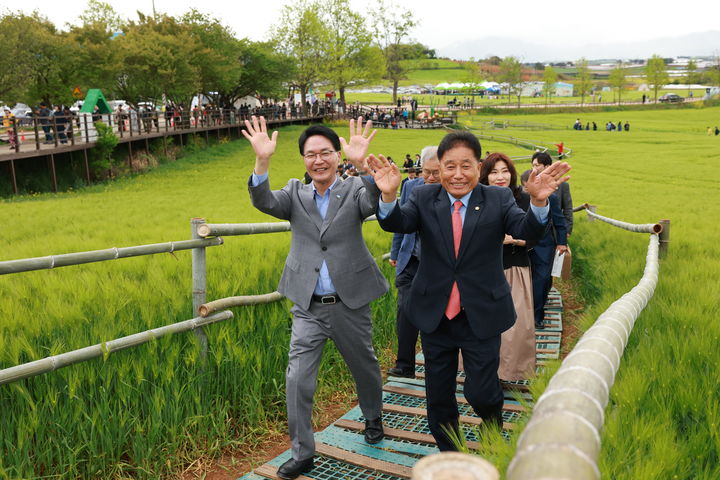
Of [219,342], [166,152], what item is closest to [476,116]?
[166,152]

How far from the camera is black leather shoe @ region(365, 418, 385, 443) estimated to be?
3.79 m

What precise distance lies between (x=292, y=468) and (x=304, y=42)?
2078 inches

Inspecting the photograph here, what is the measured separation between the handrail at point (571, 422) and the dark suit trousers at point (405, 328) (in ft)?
11.7

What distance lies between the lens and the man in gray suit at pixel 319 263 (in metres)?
3.41

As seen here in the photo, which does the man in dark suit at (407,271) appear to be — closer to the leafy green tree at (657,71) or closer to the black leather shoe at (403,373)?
the black leather shoe at (403,373)

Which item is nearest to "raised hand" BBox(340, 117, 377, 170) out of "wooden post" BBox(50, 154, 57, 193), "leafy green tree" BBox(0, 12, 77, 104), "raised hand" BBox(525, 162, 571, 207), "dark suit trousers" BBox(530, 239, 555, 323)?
"raised hand" BBox(525, 162, 571, 207)

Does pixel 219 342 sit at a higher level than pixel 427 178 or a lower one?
lower

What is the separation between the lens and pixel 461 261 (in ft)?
10.5

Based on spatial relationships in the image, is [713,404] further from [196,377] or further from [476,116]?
[476,116]

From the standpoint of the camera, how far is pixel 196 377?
3.93 m

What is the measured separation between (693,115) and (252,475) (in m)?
70.1

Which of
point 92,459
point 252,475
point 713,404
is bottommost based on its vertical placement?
point 252,475

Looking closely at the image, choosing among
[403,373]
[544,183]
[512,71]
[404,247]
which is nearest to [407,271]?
[404,247]

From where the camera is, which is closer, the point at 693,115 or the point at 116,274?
the point at 116,274
